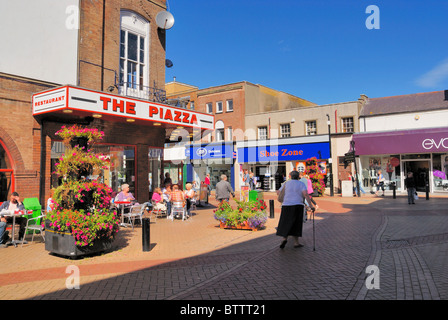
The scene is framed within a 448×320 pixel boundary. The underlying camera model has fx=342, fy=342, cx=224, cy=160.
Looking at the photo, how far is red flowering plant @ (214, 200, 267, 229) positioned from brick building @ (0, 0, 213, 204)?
4723 millimetres

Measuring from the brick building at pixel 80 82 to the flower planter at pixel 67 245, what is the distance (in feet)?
13.4

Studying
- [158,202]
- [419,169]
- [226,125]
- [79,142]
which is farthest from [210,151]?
[79,142]

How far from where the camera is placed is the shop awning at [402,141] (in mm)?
22953

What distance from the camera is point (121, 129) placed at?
14508mm

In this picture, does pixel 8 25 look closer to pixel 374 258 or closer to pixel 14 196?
pixel 14 196

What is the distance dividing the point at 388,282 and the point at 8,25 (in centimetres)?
1233

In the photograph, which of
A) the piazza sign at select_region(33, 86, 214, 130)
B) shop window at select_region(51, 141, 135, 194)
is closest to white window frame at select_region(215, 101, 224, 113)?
the piazza sign at select_region(33, 86, 214, 130)

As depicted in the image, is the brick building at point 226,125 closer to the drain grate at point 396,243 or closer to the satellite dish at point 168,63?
the satellite dish at point 168,63

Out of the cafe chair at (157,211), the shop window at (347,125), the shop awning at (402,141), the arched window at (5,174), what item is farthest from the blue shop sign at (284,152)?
the arched window at (5,174)

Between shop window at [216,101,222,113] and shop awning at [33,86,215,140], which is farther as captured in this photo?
shop window at [216,101,222,113]

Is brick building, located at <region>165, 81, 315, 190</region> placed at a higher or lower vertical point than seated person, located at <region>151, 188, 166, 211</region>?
higher

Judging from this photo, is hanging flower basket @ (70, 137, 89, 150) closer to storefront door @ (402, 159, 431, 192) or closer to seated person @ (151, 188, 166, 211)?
seated person @ (151, 188, 166, 211)

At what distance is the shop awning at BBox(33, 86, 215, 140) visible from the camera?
10.4 metres

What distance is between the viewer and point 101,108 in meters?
11.2
